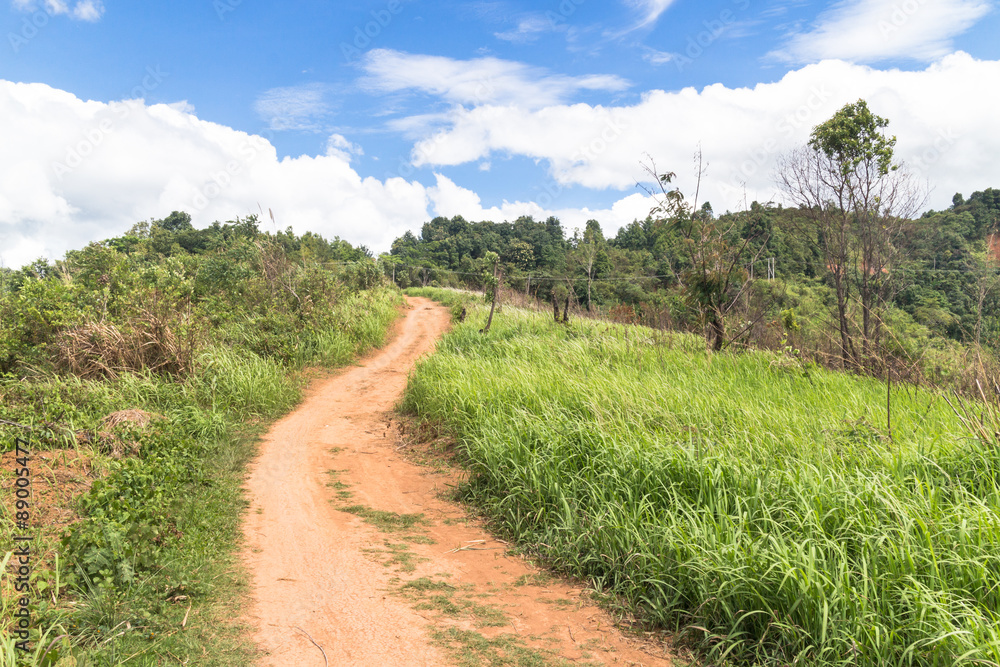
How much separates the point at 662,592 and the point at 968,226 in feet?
98.7

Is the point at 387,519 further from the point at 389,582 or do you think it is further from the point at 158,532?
the point at 158,532

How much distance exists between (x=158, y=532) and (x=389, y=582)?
1.59m

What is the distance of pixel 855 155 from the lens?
12578 mm

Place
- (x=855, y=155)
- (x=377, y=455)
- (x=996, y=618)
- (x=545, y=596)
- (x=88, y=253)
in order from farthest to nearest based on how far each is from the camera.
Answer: (x=855, y=155) → (x=88, y=253) → (x=377, y=455) → (x=545, y=596) → (x=996, y=618)

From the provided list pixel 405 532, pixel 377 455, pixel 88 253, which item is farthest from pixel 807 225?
pixel 88 253

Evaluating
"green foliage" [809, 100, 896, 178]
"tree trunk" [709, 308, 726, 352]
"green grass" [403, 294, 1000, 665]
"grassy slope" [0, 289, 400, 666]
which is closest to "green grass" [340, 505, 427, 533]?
"green grass" [403, 294, 1000, 665]

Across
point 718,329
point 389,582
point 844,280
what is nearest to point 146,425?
point 389,582

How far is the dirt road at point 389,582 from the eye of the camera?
2754 mm

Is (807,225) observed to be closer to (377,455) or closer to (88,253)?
(377,455)

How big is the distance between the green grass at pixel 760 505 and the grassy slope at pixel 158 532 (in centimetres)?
203

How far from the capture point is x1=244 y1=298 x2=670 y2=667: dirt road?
9.04 ft

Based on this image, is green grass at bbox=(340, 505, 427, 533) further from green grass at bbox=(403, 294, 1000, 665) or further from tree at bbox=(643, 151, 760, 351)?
tree at bbox=(643, 151, 760, 351)

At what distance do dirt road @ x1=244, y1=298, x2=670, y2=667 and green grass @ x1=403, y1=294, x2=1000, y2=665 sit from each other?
34cm

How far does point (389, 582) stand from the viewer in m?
3.43
